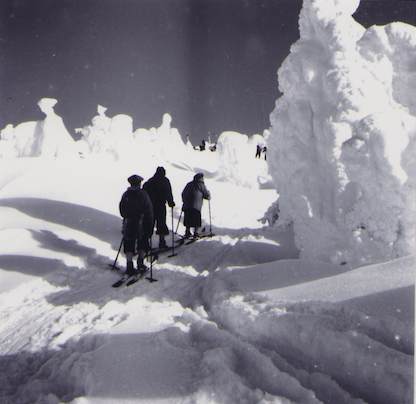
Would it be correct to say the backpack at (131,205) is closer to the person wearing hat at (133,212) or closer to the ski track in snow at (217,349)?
the person wearing hat at (133,212)

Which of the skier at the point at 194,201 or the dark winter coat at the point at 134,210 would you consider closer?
the dark winter coat at the point at 134,210

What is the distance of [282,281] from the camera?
382 centimetres

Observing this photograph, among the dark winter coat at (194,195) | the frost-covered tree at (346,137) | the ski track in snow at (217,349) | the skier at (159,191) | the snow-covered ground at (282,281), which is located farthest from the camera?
the dark winter coat at (194,195)

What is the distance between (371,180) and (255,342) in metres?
3.16

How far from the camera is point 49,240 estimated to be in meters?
6.38

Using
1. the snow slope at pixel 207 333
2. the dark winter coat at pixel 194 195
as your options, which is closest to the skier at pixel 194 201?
the dark winter coat at pixel 194 195

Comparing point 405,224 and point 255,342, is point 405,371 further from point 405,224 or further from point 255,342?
point 405,224

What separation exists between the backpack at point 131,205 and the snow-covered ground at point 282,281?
3.90 feet

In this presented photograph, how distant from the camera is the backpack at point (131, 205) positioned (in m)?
4.92

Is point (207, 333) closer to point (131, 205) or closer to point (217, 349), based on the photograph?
point (217, 349)

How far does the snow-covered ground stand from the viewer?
6.98 feet

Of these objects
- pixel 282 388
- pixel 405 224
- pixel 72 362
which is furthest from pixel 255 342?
pixel 405 224

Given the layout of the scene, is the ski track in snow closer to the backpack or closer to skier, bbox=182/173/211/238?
the backpack

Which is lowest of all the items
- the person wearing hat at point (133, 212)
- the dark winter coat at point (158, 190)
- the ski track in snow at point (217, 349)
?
the ski track in snow at point (217, 349)
